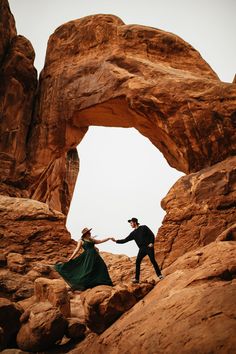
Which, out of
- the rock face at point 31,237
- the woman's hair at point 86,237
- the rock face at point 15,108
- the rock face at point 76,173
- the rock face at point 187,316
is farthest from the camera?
the rock face at point 15,108

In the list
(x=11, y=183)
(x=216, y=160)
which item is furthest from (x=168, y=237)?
(x=11, y=183)

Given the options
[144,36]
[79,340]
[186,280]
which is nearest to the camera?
[186,280]

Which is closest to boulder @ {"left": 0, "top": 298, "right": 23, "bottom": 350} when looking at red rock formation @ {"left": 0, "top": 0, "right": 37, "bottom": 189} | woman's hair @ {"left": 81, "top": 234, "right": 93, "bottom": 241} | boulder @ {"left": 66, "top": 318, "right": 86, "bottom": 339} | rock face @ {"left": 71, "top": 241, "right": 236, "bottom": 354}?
boulder @ {"left": 66, "top": 318, "right": 86, "bottom": 339}

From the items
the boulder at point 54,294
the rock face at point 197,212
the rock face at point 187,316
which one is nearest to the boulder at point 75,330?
the rock face at point 187,316

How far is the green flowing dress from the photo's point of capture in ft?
29.6

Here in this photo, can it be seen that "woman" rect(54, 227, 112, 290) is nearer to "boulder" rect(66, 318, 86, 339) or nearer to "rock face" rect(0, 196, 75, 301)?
"boulder" rect(66, 318, 86, 339)

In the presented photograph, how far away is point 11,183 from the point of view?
18297 mm

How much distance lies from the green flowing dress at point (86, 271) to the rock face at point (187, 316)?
1700mm

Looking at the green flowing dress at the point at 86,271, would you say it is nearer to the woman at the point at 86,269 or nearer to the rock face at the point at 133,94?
the woman at the point at 86,269

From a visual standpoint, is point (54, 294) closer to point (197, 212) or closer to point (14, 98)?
point (197, 212)

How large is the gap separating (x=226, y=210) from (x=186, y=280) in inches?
207

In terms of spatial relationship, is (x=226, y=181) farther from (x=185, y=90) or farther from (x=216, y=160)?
(x=185, y=90)

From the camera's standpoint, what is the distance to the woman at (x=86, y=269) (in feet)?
29.7

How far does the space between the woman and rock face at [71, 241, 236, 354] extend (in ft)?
5.62
